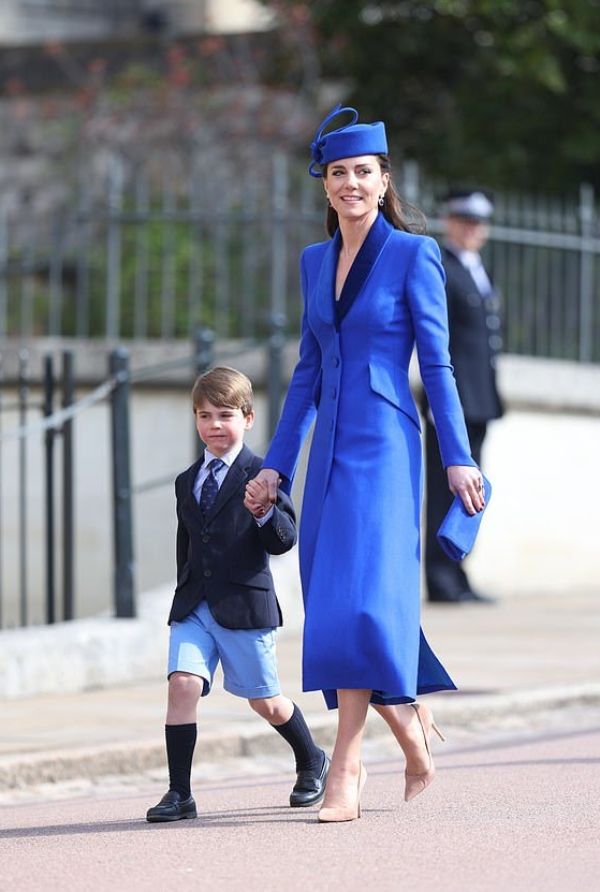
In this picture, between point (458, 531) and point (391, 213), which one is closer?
point (458, 531)

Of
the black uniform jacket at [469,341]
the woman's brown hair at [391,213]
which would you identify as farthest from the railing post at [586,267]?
the woman's brown hair at [391,213]

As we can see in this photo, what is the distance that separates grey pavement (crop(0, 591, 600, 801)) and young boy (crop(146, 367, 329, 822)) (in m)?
1.13

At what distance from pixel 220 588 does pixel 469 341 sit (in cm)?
566

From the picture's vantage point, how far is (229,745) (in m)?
7.68

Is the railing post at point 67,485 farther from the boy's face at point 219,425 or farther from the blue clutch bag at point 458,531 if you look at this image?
the blue clutch bag at point 458,531

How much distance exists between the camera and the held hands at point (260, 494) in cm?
608

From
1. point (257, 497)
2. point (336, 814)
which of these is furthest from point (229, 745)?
point (257, 497)

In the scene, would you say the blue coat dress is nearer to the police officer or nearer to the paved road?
the paved road

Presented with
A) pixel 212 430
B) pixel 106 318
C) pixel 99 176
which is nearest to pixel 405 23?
pixel 99 176

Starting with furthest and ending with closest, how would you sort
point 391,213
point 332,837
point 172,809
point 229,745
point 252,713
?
point 252,713 < point 229,745 < point 391,213 < point 172,809 < point 332,837

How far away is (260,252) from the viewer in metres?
12.5

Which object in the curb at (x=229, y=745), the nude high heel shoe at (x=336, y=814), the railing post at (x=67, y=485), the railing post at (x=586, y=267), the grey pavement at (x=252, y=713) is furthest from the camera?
the railing post at (x=586, y=267)

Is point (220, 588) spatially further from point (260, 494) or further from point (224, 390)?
point (224, 390)

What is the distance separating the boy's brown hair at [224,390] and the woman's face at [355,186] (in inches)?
21.8
